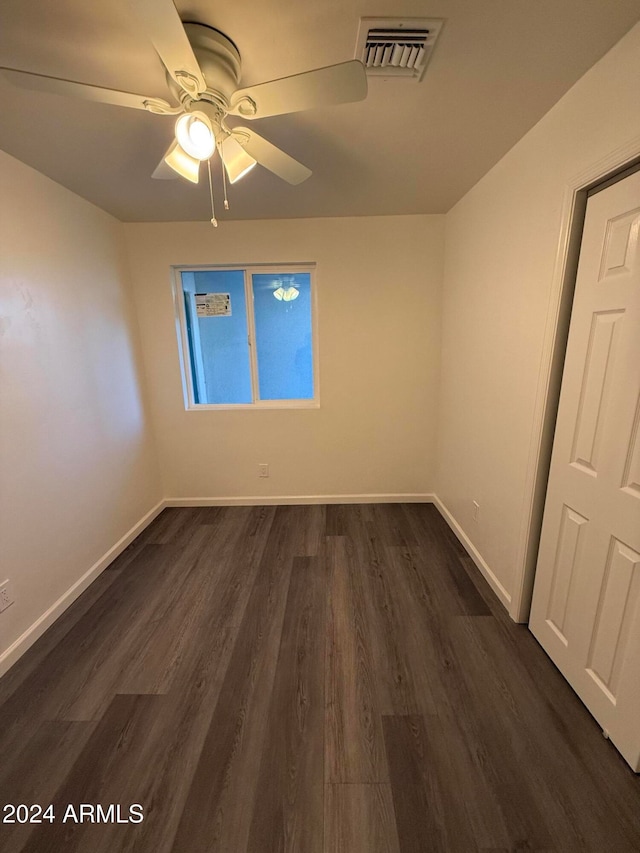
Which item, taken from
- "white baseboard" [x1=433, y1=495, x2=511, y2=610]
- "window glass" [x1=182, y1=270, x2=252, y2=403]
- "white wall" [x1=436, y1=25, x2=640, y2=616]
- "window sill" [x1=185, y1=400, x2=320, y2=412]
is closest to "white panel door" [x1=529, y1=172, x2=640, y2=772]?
"white wall" [x1=436, y1=25, x2=640, y2=616]

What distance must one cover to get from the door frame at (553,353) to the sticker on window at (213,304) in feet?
7.68

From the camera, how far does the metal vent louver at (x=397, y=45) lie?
99cm

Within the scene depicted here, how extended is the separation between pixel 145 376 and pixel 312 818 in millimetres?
2864

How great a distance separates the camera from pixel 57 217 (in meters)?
1.93

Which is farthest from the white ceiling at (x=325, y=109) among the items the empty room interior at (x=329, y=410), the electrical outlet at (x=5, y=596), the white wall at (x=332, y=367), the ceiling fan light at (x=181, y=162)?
the electrical outlet at (x=5, y=596)

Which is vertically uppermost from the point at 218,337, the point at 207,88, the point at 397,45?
the point at 397,45

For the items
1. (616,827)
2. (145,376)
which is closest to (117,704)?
(616,827)

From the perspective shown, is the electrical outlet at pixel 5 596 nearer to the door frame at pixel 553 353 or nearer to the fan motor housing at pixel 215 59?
the fan motor housing at pixel 215 59

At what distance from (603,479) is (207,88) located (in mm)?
1933

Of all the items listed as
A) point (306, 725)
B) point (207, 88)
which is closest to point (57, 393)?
point (207, 88)

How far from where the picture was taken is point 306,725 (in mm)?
1302

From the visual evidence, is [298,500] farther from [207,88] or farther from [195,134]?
[207,88]

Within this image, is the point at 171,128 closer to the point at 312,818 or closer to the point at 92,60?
the point at 92,60

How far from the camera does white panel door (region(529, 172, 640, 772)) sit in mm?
1120
